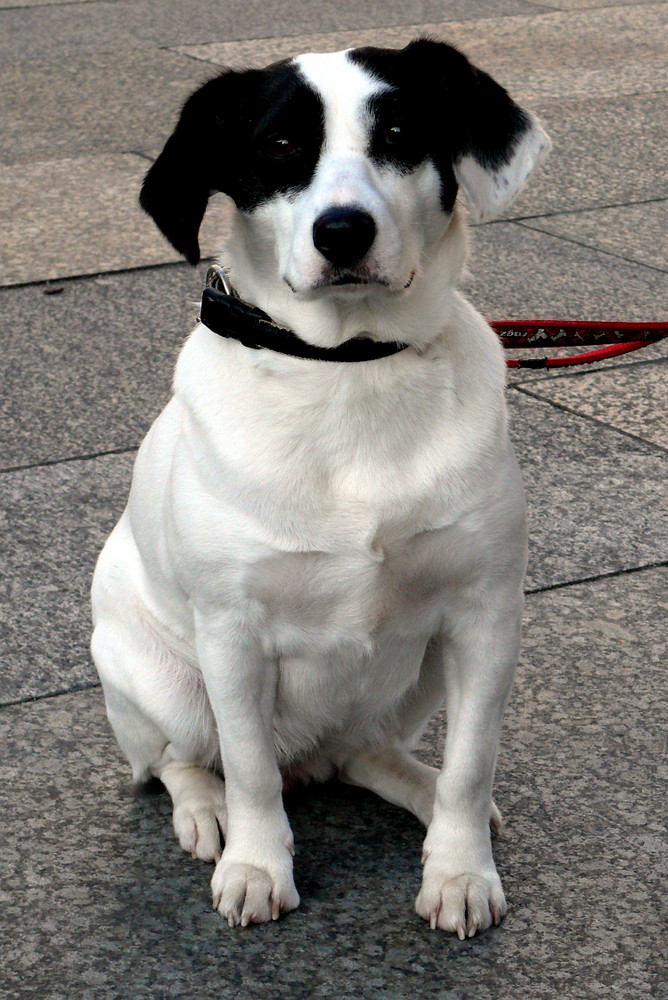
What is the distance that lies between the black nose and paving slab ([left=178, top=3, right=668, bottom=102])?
687 cm

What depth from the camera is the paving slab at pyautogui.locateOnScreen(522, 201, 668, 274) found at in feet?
21.2

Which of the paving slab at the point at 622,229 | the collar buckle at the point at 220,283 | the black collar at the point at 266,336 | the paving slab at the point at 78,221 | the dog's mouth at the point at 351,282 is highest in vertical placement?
the dog's mouth at the point at 351,282

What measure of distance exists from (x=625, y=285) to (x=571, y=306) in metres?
0.37

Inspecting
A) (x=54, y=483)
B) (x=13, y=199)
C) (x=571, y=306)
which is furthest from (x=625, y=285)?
(x=13, y=199)

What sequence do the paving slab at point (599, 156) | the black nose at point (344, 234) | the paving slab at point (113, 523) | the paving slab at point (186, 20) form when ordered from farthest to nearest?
1. the paving slab at point (186, 20)
2. the paving slab at point (599, 156)
3. the paving slab at point (113, 523)
4. the black nose at point (344, 234)

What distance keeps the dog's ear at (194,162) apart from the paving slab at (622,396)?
8.04 feet

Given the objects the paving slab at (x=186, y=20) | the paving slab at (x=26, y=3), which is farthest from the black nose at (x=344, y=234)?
the paving slab at (x=26, y=3)

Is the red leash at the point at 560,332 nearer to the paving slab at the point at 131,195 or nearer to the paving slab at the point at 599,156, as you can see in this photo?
the paving slab at the point at 131,195

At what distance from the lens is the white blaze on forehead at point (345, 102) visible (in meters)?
2.46

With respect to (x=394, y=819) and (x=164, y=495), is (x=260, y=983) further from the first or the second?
(x=164, y=495)

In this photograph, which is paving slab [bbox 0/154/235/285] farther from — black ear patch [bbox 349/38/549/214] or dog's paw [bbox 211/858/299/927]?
dog's paw [bbox 211/858/299/927]

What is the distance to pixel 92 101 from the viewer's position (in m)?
9.32

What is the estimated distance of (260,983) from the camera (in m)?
2.51

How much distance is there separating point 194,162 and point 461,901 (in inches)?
59.9
